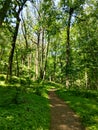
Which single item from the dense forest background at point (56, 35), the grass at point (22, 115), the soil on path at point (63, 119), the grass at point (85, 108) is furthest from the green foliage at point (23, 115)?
the dense forest background at point (56, 35)

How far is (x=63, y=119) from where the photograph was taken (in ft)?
52.2

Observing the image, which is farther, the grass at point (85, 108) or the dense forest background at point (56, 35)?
Result: the dense forest background at point (56, 35)

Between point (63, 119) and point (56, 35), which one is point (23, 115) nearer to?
point (63, 119)

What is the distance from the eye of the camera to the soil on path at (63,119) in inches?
568

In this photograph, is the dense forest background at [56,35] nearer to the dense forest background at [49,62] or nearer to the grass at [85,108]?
the dense forest background at [49,62]

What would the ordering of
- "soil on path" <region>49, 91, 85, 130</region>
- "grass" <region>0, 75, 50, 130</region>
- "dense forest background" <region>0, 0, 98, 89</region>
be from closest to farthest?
"grass" <region>0, 75, 50, 130</region>
"soil on path" <region>49, 91, 85, 130</region>
"dense forest background" <region>0, 0, 98, 89</region>

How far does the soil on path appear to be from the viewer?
14.4 m

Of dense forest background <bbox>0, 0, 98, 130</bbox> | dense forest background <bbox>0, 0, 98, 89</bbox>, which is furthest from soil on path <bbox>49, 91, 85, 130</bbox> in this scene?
dense forest background <bbox>0, 0, 98, 89</bbox>

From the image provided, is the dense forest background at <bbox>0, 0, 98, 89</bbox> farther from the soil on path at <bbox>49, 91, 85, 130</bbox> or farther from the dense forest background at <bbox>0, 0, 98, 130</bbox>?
the soil on path at <bbox>49, 91, 85, 130</bbox>

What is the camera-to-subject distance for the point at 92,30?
154 feet

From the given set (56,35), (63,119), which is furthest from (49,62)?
(63,119)

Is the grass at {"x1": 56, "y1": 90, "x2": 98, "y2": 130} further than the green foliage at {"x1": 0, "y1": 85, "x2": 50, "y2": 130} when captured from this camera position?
Yes

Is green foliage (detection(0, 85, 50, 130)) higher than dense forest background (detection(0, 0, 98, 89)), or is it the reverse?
dense forest background (detection(0, 0, 98, 89))

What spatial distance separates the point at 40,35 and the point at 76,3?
15118mm
